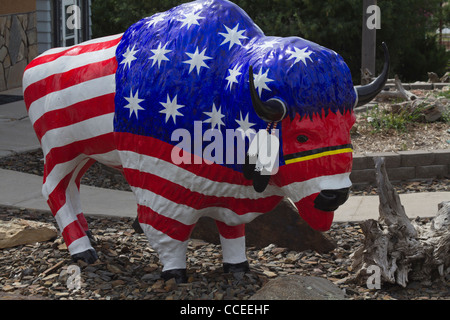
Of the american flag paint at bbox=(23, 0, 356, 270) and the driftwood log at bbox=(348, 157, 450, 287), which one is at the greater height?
the american flag paint at bbox=(23, 0, 356, 270)

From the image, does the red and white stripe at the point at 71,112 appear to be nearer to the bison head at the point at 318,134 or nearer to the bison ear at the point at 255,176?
the bison ear at the point at 255,176

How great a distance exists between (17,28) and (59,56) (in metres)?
9.45

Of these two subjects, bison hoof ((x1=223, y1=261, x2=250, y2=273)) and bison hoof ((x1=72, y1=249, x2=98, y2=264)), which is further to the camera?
bison hoof ((x1=72, y1=249, x2=98, y2=264))

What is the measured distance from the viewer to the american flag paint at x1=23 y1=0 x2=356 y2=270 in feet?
12.6

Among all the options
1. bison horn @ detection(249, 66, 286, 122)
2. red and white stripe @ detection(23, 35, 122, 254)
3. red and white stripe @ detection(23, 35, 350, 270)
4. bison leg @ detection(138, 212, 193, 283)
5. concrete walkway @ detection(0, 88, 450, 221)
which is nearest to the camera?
bison horn @ detection(249, 66, 286, 122)

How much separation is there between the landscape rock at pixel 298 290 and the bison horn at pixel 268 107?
1138mm

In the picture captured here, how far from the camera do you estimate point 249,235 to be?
5727 millimetres

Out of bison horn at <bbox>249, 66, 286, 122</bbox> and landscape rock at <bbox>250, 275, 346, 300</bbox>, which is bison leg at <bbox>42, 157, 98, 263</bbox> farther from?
bison horn at <bbox>249, 66, 286, 122</bbox>

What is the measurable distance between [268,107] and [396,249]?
5.69 feet

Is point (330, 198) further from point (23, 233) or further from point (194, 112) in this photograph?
point (23, 233)

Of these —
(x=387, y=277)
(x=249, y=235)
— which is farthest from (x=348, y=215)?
(x=387, y=277)

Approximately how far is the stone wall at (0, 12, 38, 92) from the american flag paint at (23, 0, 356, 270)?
29.2ft

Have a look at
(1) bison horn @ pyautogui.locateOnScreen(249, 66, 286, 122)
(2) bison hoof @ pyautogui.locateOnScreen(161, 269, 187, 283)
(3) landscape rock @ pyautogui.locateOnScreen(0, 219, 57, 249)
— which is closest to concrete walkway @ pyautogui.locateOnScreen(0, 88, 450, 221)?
(3) landscape rock @ pyautogui.locateOnScreen(0, 219, 57, 249)
